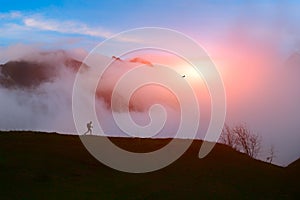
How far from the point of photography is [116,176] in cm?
2972

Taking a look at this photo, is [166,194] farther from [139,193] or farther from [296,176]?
[296,176]

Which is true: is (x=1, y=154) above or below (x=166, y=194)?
above

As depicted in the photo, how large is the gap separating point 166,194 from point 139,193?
1657 mm

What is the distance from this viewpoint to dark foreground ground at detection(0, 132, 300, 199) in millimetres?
25703

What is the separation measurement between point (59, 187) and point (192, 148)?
19.3 m

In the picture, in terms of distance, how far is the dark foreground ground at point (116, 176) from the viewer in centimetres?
2570

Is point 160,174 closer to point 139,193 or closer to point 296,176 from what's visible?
point 139,193

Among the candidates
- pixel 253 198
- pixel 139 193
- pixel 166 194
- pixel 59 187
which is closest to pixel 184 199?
pixel 166 194

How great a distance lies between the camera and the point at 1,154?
103ft

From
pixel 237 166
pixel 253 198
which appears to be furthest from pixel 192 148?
pixel 253 198

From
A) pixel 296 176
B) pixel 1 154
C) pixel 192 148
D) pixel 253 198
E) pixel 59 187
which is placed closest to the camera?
pixel 59 187

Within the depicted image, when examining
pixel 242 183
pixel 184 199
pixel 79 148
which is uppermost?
pixel 79 148

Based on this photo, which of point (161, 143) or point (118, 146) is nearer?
point (118, 146)

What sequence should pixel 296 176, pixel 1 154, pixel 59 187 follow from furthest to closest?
pixel 296 176 < pixel 1 154 < pixel 59 187
